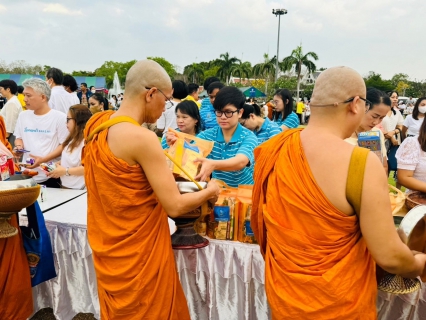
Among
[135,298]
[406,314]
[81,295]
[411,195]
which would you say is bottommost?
[81,295]

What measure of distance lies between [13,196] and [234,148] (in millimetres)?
1552

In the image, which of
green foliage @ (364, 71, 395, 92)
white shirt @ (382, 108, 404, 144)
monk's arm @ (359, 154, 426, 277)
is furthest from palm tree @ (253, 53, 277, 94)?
monk's arm @ (359, 154, 426, 277)

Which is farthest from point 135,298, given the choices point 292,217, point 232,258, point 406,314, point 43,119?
point 43,119

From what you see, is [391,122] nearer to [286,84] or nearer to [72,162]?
[72,162]

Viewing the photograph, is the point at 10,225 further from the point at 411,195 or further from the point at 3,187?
the point at 411,195

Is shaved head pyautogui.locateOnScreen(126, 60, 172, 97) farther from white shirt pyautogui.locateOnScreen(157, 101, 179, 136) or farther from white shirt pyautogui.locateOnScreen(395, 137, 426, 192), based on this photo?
white shirt pyautogui.locateOnScreen(157, 101, 179, 136)

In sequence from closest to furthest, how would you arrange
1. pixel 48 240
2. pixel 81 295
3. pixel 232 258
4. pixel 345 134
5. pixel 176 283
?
pixel 345 134
pixel 176 283
pixel 232 258
pixel 48 240
pixel 81 295

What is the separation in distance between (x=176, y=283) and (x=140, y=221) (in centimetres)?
46

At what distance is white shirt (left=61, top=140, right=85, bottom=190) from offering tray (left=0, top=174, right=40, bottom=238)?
3.08 ft

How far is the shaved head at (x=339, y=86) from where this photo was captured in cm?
138

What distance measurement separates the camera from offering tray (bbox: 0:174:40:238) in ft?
6.57

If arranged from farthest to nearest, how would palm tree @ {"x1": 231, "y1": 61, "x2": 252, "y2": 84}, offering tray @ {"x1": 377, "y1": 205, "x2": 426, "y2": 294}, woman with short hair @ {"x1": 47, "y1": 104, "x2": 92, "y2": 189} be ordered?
palm tree @ {"x1": 231, "y1": 61, "x2": 252, "y2": 84} < woman with short hair @ {"x1": 47, "y1": 104, "x2": 92, "y2": 189} < offering tray @ {"x1": 377, "y1": 205, "x2": 426, "y2": 294}

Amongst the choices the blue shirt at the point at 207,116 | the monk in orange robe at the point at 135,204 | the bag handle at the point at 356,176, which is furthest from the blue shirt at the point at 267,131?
the bag handle at the point at 356,176

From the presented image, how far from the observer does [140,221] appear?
174cm
